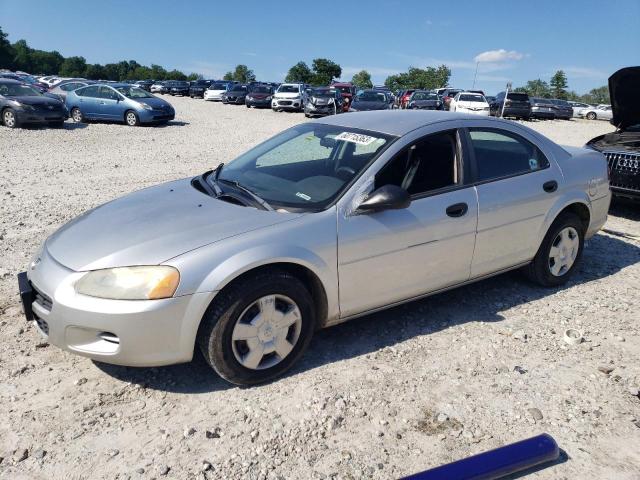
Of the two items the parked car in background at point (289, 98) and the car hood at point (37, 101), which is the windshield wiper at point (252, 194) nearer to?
the car hood at point (37, 101)

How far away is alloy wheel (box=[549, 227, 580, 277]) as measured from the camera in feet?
14.7

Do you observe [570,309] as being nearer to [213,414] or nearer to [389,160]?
[389,160]

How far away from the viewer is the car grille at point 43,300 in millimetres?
2859

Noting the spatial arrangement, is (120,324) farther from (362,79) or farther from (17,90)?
(362,79)

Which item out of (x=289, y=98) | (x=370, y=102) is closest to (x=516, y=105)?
(x=370, y=102)

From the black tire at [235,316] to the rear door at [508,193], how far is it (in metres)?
1.57

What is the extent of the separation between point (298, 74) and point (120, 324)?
269ft

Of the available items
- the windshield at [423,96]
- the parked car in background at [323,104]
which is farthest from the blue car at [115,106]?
the windshield at [423,96]

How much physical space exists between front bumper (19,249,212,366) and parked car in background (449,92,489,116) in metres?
23.1

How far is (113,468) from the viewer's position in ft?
7.96

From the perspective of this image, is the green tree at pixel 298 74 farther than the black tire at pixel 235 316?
Yes

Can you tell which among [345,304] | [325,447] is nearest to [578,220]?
[345,304]

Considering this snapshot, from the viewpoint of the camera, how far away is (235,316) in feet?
9.34

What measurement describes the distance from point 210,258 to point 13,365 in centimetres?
153
